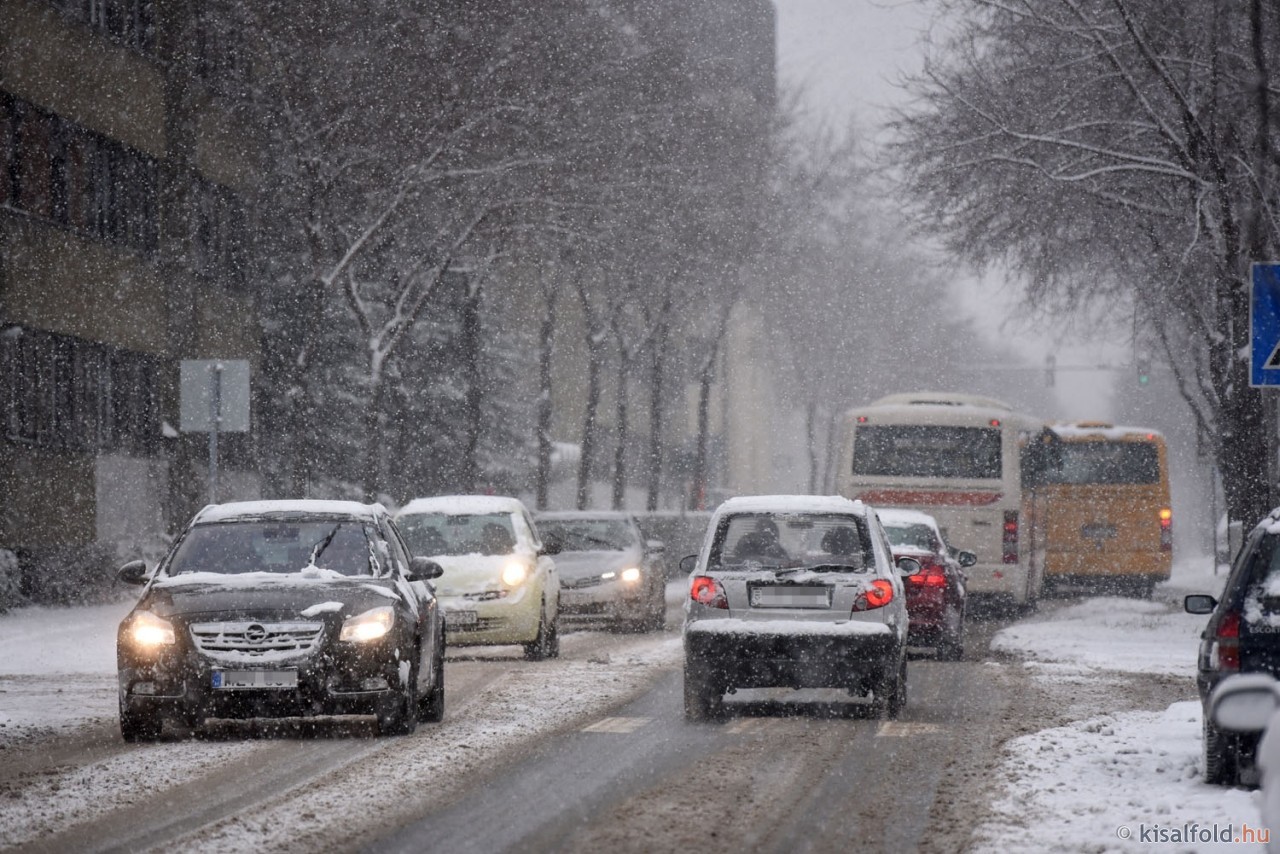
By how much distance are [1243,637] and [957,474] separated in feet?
72.3

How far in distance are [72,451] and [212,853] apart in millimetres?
24267

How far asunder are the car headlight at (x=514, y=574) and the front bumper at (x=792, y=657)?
22.0 ft

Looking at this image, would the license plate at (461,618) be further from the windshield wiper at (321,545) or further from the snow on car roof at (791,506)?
the windshield wiper at (321,545)

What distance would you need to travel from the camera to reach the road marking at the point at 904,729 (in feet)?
49.4

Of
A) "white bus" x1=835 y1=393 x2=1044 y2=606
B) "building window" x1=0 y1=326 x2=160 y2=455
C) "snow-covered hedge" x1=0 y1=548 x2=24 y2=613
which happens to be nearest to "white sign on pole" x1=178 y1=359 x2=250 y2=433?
"snow-covered hedge" x1=0 y1=548 x2=24 y2=613

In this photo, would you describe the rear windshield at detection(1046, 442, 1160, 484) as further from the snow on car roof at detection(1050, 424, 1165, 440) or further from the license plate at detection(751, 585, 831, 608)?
the license plate at detection(751, 585, 831, 608)

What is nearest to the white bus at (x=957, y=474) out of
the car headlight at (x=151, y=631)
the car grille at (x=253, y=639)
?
the car grille at (x=253, y=639)

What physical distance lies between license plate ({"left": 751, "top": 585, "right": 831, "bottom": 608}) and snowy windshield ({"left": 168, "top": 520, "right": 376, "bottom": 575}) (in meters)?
2.86

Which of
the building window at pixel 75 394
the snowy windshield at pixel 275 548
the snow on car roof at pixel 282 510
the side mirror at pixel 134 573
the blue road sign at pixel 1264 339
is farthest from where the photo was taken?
the building window at pixel 75 394

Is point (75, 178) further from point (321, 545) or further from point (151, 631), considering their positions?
point (151, 631)

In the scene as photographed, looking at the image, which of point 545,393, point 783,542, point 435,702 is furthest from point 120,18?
point 435,702

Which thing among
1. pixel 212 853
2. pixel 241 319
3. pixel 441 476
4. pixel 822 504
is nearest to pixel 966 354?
pixel 441 476

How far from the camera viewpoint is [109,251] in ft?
111

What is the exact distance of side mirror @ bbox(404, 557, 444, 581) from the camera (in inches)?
626
